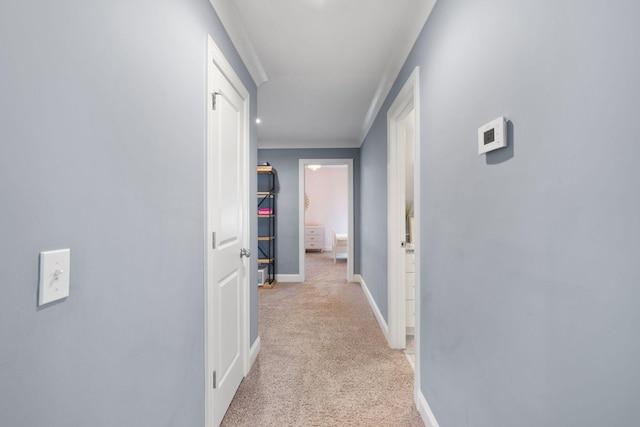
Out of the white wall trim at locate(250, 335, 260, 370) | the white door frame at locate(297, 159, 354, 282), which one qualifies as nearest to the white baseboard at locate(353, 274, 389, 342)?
the white door frame at locate(297, 159, 354, 282)

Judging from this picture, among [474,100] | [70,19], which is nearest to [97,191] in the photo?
[70,19]

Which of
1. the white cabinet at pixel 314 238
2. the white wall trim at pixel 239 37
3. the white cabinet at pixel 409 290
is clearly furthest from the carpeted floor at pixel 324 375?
the white cabinet at pixel 314 238

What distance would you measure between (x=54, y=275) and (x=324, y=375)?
2.03 m

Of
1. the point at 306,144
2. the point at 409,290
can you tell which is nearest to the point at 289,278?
the point at 306,144

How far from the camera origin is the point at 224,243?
1.87m

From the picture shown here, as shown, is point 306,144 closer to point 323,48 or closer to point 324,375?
point 323,48

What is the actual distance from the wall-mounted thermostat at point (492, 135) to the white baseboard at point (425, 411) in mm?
1438

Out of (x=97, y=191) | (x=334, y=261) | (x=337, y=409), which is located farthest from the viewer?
(x=334, y=261)

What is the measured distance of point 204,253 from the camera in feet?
5.10

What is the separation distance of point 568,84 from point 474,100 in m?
0.52

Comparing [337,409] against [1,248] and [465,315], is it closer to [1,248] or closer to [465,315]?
[465,315]

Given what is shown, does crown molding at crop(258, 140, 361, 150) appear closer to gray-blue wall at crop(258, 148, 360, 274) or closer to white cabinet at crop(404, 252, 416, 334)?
gray-blue wall at crop(258, 148, 360, 274)

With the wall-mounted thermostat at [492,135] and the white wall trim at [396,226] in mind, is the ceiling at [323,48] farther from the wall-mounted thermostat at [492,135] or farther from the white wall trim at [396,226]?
the wall-mounted thermostat at [492,135]

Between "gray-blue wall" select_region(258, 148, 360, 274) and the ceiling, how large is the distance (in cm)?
149
